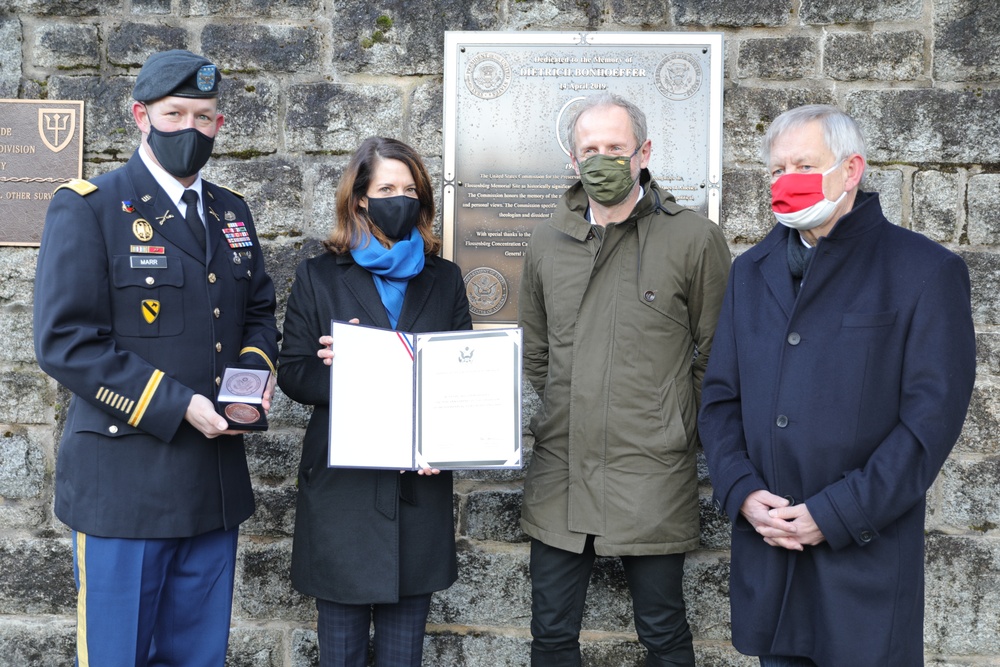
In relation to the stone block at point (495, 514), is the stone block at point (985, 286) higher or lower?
higher

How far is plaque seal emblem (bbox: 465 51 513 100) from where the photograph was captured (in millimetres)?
3820

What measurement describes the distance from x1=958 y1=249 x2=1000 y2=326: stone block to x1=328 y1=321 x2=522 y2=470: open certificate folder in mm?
2094

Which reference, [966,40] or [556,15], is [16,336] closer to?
[556,15]

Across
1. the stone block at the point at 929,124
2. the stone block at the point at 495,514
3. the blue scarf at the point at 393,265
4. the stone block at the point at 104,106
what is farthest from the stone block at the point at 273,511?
the stone block at the point at 929,124

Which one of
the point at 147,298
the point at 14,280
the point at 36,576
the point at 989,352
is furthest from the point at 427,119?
the point at 36,576

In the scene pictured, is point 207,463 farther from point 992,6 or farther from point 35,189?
point 992,6

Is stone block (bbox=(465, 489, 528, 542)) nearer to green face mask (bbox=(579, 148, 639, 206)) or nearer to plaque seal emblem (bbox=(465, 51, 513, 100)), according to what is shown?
green face mask (bbox=(579, 148, 639, 206))

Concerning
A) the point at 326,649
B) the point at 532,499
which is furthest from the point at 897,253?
the point at 326,649

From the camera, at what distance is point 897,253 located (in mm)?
2383

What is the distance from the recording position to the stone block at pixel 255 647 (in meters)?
3.92

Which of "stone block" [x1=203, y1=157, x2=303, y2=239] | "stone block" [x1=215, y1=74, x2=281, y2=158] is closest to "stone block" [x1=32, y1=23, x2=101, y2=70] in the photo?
"stone block" [x1=215, y1=74, x2=281, y2=158]

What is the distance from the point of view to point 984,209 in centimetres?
367

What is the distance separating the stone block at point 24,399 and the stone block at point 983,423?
394 centimetres

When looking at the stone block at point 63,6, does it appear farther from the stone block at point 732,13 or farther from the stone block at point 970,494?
the stone block at point 970,494
